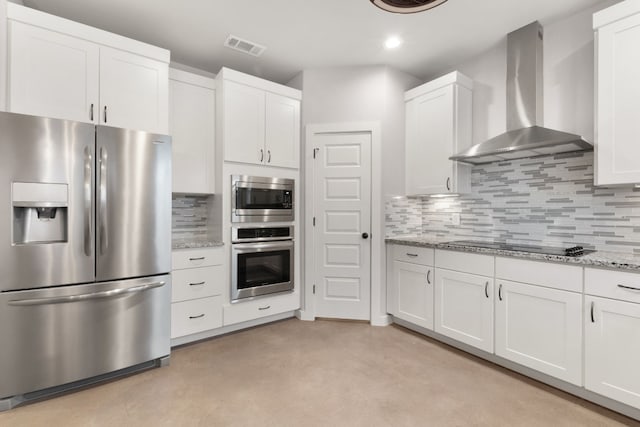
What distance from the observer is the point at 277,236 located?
3262mm

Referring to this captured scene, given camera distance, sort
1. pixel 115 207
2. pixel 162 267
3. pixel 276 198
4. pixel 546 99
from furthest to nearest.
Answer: pixel 276 198 → pixel 546 99 → pixel 162 267 → pixel 115 207

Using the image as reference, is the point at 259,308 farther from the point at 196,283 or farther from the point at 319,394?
the point at 319,394

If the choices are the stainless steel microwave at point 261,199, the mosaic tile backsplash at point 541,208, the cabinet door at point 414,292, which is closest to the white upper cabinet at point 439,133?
the mosaic tile backsplash at point 541,208

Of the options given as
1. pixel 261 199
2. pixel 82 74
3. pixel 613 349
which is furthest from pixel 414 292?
pixel 82 74

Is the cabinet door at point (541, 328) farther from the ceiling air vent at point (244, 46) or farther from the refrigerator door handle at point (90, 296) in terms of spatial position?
the ceiling air vent at point (244, 46)

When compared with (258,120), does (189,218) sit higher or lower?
lower

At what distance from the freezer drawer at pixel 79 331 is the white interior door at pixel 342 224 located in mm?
1597

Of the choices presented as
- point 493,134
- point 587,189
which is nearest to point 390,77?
point 493,134

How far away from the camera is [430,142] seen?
3199 millimetres

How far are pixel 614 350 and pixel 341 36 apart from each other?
303cm

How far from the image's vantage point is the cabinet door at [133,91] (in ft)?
7.60

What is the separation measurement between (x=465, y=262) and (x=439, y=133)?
4.40 ft

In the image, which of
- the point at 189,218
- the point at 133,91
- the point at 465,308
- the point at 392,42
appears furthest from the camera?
the point at 189,218

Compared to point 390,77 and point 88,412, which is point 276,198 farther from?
point 88,412
